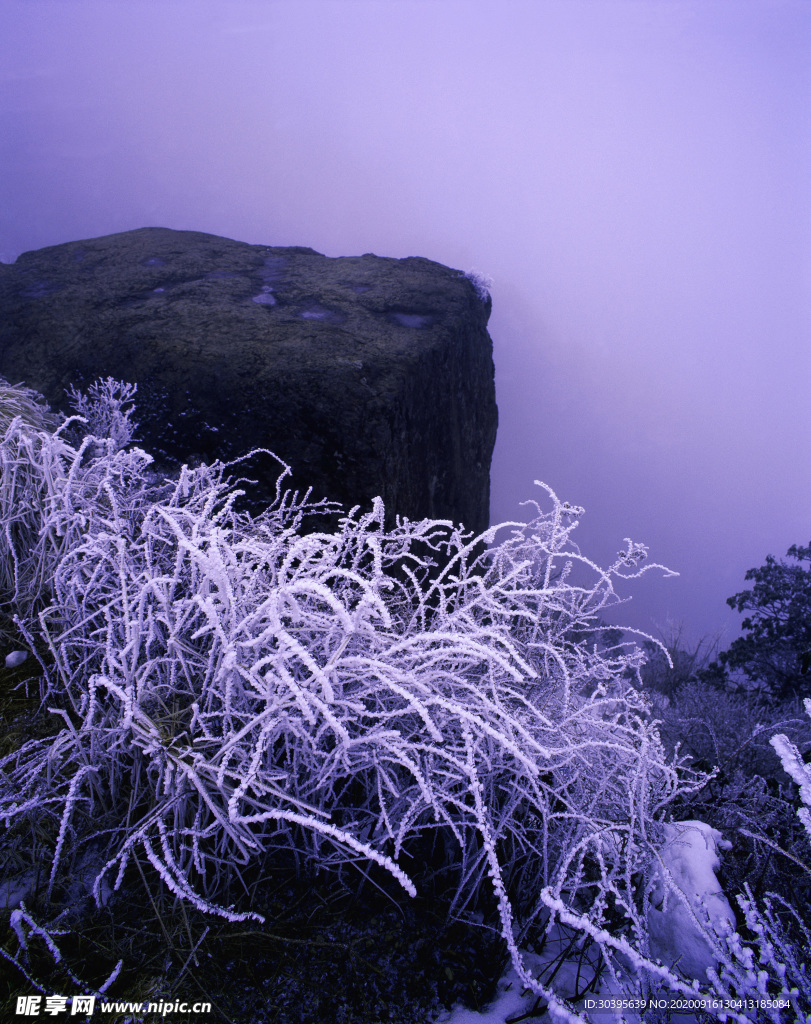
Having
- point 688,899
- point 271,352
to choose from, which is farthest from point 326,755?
point 271,352

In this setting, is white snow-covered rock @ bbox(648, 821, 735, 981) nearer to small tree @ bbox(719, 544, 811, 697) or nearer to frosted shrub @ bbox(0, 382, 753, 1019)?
frosted shrub @ bbox(0, 382, 753, 1019)

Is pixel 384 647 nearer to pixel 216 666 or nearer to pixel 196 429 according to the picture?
pixel 216 666

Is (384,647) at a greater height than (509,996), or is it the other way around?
(384,647)

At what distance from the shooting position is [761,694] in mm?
5387

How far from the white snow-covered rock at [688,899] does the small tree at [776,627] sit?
4.87 m

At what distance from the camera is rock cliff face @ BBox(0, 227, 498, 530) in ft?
9.29

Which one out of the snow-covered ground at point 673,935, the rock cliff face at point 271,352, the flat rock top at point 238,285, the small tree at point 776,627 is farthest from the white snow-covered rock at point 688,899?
the small tree at point 776,627

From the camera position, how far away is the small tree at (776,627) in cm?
525

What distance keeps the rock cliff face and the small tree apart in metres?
3.40

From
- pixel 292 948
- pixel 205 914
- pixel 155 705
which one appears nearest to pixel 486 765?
pixel 292 948

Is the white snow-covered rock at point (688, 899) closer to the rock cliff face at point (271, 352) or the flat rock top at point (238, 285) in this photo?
the rock cliff face at point (271, 352)

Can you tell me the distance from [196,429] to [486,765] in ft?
7.48

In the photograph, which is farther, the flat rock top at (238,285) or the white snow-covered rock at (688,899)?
the flat rock top at (238,285)

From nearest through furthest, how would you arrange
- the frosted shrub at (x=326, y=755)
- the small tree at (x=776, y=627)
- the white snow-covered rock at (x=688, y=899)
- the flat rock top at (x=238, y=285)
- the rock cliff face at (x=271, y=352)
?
1. the frosted shrub at (x=326, y=755)
2. the white snow-covered rock at (x=688, y=899)
3. the rock cliff face at (x=271, y=352)
4. the flat rock top at (x=238, y=285)
5. the small tree at (x=776, y=627)
